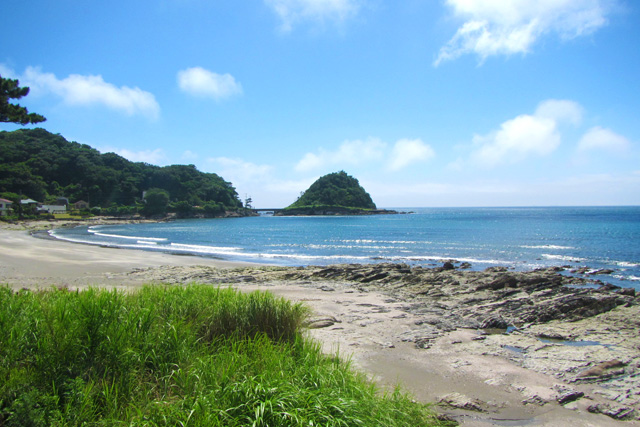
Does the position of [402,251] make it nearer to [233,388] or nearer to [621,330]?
[621,330]

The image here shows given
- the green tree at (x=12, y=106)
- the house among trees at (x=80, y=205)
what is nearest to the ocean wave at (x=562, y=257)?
the green tree at (x=12, y=106)

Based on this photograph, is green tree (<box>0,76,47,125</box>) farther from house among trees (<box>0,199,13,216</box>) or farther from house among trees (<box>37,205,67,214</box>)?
house among trees (<box>37,205,67,214</box>)

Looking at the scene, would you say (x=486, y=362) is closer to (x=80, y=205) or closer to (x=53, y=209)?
(x=53, y=209)

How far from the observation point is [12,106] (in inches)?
493

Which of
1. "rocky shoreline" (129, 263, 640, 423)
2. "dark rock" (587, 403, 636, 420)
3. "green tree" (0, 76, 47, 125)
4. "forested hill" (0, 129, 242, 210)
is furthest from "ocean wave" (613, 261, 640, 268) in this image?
"forested hill" (0, 129, 242, 210)

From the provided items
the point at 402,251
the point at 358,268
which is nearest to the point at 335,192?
the point at 402,251

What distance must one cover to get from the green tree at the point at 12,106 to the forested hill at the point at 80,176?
104219 millimetres

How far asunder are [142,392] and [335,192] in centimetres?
18577

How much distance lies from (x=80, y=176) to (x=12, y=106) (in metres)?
134

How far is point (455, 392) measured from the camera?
5.89m

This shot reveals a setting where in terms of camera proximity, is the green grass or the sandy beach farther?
the sandy beach

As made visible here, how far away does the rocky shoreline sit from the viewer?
5.98 meters

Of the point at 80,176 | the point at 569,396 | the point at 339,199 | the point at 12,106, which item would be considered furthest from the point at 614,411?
the point at 339,199

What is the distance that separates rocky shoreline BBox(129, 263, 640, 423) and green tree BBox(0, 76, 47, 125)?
28.3 feet
